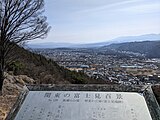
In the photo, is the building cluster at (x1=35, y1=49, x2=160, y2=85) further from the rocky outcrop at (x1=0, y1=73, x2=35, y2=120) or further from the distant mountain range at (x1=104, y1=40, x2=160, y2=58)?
the distant mountain range at (x1=104, y1=40, x2=160, y2=58)

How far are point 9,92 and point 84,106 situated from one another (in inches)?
275

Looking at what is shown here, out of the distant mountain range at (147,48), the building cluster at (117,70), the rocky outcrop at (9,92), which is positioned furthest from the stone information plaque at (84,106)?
the distant mountain range at (147,48)

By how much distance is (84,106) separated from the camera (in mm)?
3678

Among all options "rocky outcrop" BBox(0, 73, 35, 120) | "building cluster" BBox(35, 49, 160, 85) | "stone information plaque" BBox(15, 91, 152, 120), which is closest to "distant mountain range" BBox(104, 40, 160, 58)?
"building cluster" BBox(35, 49, 160, 85)

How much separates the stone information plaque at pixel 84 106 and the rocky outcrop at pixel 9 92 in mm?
3139

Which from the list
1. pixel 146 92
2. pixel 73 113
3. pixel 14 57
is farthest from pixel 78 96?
pixel 14 57

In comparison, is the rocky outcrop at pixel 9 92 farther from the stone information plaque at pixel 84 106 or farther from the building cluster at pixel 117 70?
the building cluster at pixel 117 70

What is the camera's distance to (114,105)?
3656 millimetres

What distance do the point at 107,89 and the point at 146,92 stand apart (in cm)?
57

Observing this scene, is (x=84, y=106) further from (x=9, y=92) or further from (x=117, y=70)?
(x=117, y=70)

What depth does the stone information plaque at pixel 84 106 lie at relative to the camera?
3525 mm

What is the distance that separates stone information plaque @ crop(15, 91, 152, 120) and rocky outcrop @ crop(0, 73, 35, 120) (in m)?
3.14

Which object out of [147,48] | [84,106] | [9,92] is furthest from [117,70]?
[147,48]

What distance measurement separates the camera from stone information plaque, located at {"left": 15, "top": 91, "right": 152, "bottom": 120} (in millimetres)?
3525
